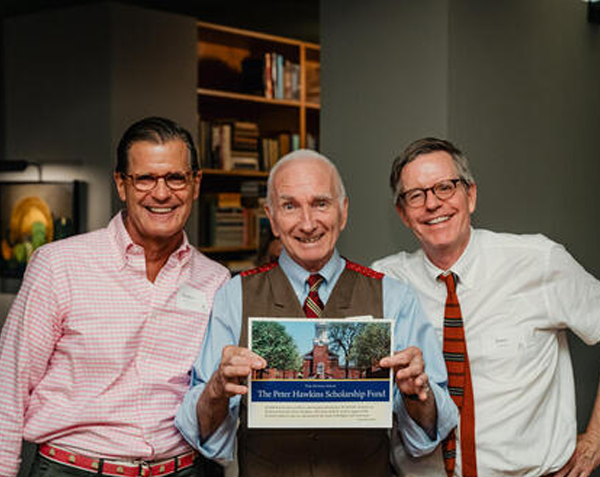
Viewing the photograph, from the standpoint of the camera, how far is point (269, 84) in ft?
18.6

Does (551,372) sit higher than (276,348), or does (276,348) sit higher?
(276,348)

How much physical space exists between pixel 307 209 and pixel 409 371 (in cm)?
48

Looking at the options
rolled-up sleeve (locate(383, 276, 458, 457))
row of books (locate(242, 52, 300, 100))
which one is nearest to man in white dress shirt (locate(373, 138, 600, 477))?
rolled-up sleeve (locate(383, 276, 458, 457))

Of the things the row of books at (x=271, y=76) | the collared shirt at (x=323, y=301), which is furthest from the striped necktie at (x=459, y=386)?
the row of books at (x=271, y=76)

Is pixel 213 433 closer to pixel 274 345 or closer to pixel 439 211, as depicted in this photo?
pixel 274 345

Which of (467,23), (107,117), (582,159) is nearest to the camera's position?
(467,23)

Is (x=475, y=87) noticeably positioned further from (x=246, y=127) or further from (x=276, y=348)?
(x=246, y=127)

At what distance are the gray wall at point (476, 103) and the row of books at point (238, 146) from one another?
2.62 meters

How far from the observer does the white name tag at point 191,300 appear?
6.33ft

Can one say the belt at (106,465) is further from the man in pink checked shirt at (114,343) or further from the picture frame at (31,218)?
the picture frame at (31,218)

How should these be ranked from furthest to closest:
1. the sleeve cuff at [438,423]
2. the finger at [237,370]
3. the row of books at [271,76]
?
the row of books at [271,76]
the sleeve cuff at [438,423]
the finger at [237,370]

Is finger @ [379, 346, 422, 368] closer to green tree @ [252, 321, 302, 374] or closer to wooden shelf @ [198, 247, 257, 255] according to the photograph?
green tree @ [252, 321, 302, 374]

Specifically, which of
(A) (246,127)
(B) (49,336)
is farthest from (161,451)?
(A) (246,127)

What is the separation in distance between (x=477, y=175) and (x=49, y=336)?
4.91ft
